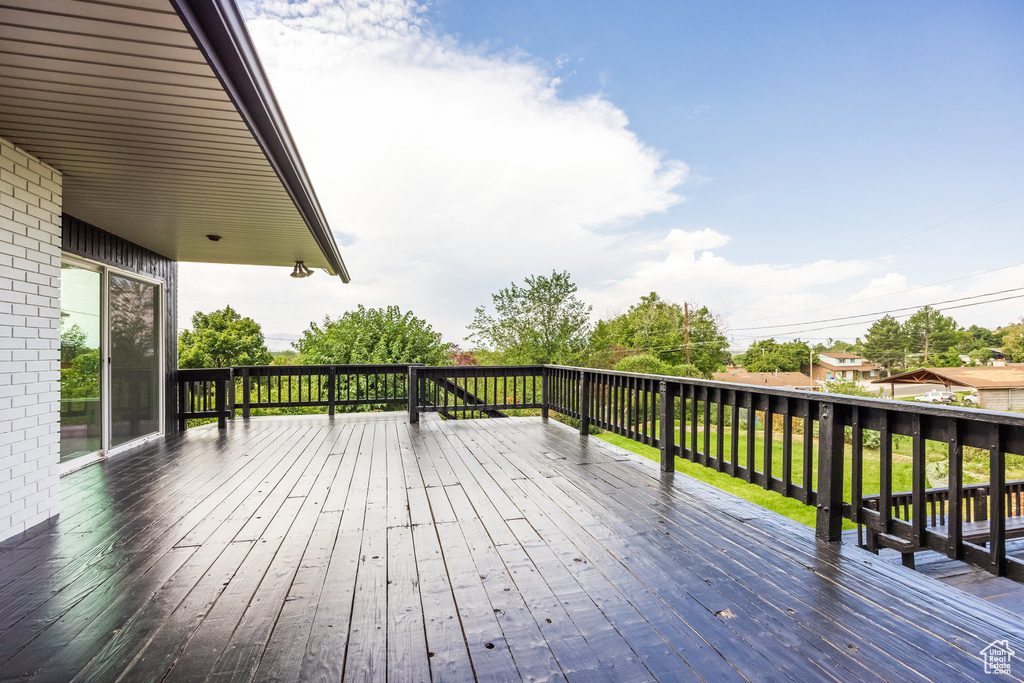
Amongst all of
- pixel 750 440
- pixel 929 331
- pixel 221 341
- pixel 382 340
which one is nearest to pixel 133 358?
pixel 750 440

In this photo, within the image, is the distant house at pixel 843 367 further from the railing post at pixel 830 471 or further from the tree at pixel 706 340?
the railing post at pixel 830 471

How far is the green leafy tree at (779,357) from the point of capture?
136 ft

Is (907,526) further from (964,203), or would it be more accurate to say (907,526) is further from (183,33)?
(964,203)

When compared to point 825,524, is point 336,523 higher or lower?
lower

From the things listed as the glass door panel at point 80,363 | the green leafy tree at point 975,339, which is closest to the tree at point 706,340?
the green leafy tree at point 975,339

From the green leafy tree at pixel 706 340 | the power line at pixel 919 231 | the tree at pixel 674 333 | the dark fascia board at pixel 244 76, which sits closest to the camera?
the dark fascia board at pixel 244 76

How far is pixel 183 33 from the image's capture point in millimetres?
1639

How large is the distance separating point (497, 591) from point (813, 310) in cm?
4650

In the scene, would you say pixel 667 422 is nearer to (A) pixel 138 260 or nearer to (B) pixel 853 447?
(B) pixel 853 447

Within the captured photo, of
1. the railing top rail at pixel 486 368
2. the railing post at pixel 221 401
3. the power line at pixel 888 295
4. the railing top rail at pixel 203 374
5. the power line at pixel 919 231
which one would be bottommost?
the railing post at pixel 221 401

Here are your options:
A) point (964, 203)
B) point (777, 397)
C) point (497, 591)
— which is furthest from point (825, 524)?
point (964, 203)

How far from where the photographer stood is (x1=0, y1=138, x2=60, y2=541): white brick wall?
2.64 m

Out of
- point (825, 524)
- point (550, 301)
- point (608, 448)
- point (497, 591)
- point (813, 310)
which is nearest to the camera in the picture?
point (497, 591)

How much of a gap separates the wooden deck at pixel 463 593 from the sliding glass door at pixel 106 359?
3.70 ft
